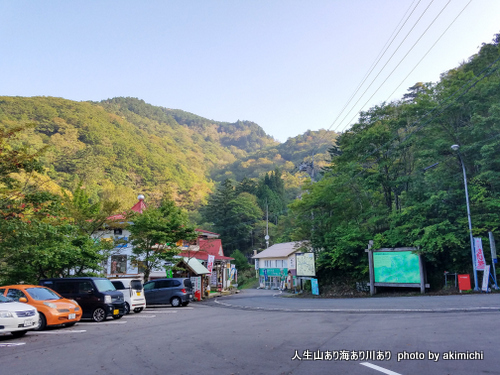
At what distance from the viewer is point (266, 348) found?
24.9 feet

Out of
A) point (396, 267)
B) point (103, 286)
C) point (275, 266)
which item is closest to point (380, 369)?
point (103, 286)

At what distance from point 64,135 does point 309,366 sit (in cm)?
8120

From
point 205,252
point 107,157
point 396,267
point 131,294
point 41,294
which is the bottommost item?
point 131,294

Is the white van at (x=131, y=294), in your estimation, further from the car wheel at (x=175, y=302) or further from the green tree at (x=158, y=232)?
the green tree at (x=158, y=232)

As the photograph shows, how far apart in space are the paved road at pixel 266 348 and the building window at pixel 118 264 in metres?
21.6

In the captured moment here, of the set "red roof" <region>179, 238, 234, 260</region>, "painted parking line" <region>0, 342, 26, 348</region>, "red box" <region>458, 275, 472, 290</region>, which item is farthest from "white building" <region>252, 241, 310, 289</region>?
"painted parking line" <region>0, 342, 26, 348</region>

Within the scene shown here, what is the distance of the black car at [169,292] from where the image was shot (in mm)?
22016

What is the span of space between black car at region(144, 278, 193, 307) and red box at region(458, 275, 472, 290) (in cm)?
1593

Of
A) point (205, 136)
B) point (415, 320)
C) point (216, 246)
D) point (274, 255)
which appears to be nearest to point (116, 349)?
point (415, 320)

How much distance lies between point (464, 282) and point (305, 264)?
11481 mm

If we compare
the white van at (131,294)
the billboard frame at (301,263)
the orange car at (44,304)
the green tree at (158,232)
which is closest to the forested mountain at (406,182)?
the billboard frame at (301,263)

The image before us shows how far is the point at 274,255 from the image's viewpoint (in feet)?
162

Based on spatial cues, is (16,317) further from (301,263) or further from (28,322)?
(301,263)

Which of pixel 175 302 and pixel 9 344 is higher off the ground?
pixel 9 344
